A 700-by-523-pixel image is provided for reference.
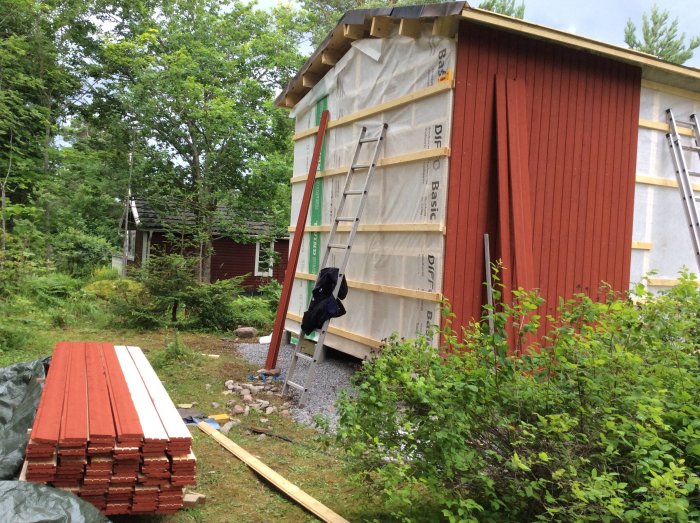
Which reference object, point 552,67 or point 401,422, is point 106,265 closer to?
point 552,67

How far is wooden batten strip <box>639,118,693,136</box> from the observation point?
7474 millimetres

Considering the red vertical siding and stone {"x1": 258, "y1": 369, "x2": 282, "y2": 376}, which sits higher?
the red vertical siding

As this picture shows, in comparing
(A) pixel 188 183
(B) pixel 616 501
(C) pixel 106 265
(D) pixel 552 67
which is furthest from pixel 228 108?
(B) pixel 616 501

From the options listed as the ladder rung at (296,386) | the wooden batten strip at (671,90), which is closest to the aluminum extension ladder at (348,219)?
the ladder rung at (296,386)

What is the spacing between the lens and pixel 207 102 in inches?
794

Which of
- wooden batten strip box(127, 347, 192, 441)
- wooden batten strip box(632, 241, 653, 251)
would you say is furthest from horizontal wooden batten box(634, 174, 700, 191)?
wooden batten strip box(127, 347, 192, 441)

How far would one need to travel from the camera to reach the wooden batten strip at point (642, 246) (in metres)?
7.43

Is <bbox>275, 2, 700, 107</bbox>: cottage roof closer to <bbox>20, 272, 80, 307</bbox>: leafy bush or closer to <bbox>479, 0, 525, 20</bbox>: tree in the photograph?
<bbox>20, 272, 80, 307</bbox>: leafy bush

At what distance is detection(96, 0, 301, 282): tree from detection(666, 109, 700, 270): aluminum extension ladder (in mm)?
14651

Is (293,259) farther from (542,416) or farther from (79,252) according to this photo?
(79,252)

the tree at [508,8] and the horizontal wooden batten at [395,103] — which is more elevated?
the tree at [508,8]

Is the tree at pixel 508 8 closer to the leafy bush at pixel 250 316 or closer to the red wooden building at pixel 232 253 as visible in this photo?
the red wooden building at pixel 232 253

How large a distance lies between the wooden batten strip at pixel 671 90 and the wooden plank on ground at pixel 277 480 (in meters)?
6.75

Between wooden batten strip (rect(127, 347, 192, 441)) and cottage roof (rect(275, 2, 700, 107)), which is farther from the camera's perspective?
→ cottage roof (rect(275, 2, 700, 107))
